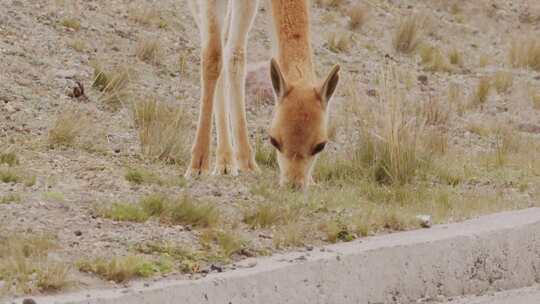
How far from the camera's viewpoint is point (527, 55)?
20.0 meters

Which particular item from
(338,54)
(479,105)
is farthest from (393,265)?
(338,54)

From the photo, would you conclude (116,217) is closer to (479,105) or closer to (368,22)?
(479,105)

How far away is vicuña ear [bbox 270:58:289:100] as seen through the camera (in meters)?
8.45

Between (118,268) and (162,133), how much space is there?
4385mm

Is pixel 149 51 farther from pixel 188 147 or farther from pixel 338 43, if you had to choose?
pixel 188 147

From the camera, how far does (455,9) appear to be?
23.8 metres

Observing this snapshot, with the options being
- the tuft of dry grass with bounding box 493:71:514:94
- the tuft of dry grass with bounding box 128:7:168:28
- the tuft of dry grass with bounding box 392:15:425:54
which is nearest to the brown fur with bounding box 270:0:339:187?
the tuft of dry grass with bounding box 128:7:168:28

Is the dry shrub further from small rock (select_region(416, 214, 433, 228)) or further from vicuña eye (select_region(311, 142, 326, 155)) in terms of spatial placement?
small rock (select_region(416, 214, 433, 228))

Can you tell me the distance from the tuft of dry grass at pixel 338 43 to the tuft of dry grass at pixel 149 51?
359 cm

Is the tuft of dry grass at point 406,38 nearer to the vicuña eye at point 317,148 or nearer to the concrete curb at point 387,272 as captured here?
the vicuña eye at point 317,148

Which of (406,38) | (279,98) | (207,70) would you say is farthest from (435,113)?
(279,98)

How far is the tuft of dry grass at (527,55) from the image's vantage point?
65.0 feet

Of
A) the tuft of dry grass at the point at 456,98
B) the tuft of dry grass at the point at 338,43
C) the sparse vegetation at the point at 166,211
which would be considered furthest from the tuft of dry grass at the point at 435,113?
the sparse vegetation at the point at 166,211

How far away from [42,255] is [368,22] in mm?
14345
